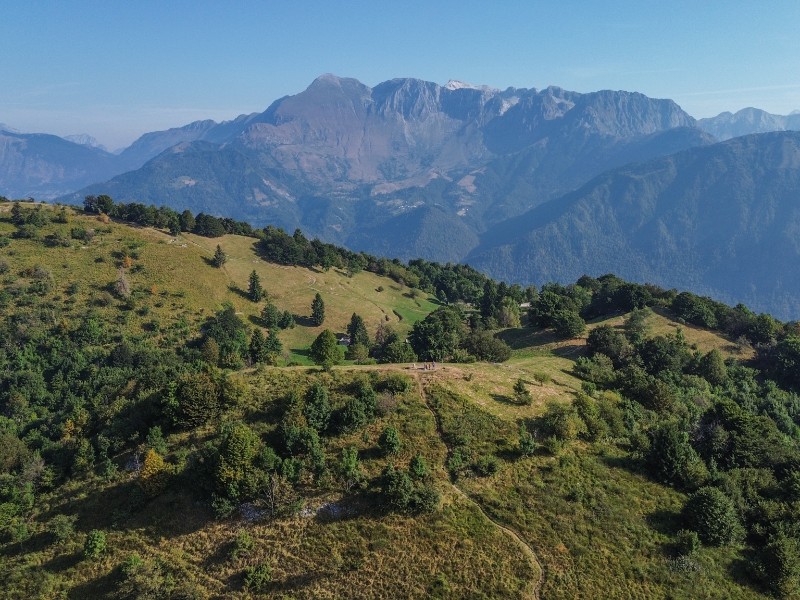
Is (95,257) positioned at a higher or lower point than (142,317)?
higher

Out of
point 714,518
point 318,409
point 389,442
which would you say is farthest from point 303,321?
point 714,518

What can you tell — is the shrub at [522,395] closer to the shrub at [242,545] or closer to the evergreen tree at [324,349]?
the evergreen tree at [324,349]

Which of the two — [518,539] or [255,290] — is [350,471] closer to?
[518,539]

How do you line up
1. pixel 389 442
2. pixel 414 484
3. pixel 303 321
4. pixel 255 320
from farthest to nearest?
pixel 303 321
pixel 255 320
pixel 389 442
pixel 414 484

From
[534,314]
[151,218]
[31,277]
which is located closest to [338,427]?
[534,314]

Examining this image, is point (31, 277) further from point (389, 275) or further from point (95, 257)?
point (389, 275)

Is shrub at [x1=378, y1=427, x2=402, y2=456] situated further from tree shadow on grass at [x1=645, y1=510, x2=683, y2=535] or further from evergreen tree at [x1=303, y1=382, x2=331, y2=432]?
tree shadow on grass at [x1=645, y1=510, x2=683, y2=535]

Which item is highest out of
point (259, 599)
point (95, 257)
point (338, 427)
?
point (95, 257)
